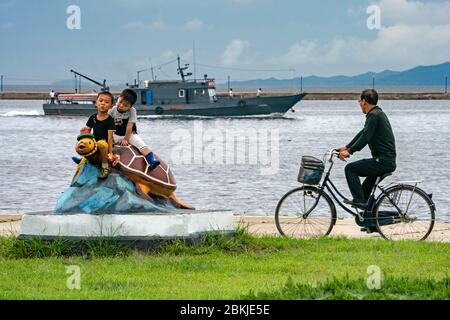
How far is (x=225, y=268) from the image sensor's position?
1023 centimetres

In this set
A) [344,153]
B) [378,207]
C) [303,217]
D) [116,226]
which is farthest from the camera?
[303,217]

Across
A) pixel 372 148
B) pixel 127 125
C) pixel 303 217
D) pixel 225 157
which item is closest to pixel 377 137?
pixel 372 148

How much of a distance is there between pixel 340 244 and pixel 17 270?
3.75m

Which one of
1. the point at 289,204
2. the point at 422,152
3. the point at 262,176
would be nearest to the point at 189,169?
the point at 262,176

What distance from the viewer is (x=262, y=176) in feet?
123

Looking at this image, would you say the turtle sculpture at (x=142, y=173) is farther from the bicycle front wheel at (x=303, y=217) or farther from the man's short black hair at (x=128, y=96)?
the bicycle front wheel at (x=303, y=217)

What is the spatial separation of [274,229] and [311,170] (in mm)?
1489

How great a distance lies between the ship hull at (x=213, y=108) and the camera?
263 feet

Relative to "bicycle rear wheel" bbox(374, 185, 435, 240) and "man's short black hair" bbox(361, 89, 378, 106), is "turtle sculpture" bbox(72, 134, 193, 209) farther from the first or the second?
"bicycle rear wheel" bbox(374, 185, 435, 240)

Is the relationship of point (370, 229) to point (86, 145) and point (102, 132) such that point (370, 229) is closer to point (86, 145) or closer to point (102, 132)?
point (102, 132)

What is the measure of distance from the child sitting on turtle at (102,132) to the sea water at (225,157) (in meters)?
11.7

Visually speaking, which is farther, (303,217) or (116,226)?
(303,217)

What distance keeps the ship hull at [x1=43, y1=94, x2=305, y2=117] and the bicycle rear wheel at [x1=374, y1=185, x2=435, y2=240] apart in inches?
2645
